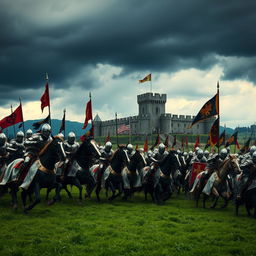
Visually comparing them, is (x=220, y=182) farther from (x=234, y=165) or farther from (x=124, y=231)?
(x=124, y=231)

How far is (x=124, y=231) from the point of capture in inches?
415

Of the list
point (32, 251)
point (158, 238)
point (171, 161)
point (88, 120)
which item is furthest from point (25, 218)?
point (88, 120)

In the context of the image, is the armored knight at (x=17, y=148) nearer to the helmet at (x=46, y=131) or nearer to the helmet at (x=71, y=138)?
the helmet at (x=71, y=138)

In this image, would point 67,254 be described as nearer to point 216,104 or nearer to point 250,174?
point 250,174

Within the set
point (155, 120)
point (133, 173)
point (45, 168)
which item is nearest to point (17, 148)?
point (45, 168)

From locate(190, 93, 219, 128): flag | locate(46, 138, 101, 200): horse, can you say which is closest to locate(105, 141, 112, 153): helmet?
locate(46, 138, 101, 200): horse

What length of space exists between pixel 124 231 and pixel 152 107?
11646 cm

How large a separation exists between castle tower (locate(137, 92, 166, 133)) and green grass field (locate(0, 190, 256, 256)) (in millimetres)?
107524

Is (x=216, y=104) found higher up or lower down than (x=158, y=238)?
higher up

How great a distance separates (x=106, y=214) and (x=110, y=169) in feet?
13.4

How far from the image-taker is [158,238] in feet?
31.8

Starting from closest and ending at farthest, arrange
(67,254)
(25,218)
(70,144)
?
(67,254) → (25,218) → (70,144)

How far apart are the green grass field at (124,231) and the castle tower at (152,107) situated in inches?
4233

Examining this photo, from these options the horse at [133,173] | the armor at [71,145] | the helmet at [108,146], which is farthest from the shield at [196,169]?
the armor at [71,145]
